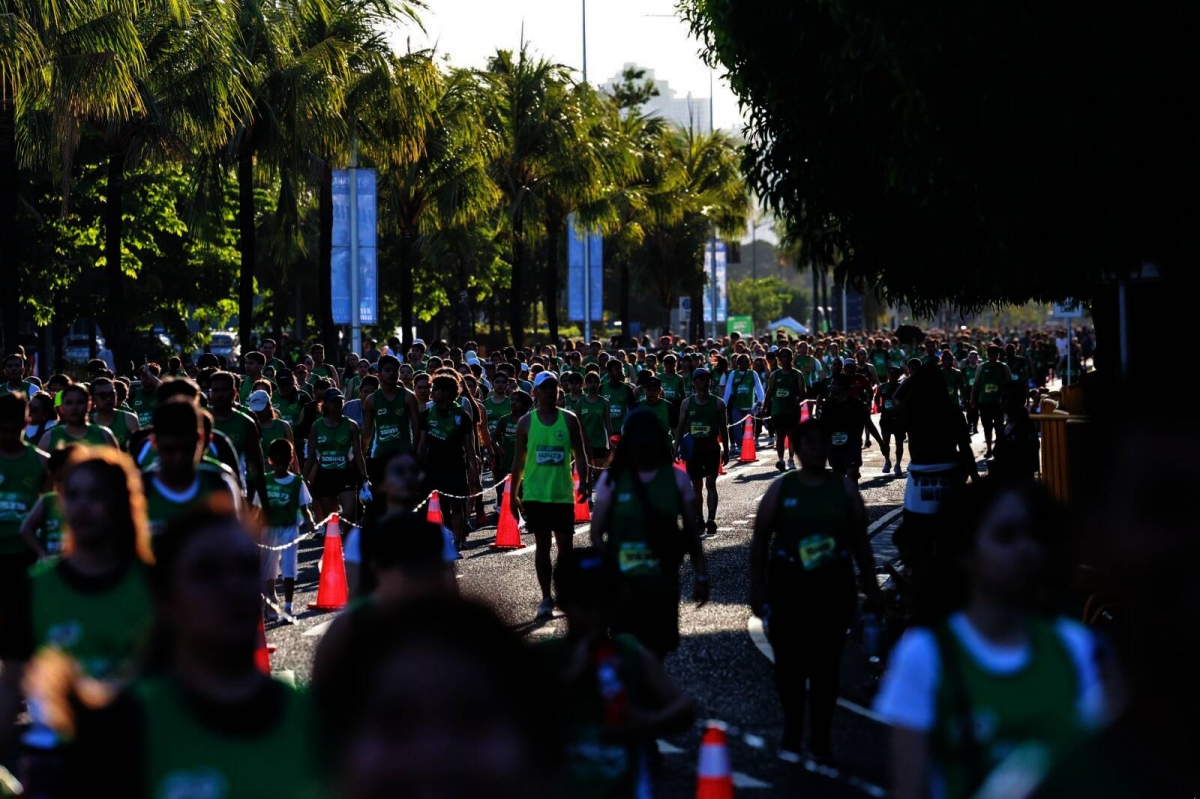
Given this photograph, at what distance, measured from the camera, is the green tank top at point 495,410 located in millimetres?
20203

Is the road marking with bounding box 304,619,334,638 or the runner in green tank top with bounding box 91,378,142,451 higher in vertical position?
the runner in green tank top with bounding box 91,378,142,451

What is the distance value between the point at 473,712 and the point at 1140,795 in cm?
100

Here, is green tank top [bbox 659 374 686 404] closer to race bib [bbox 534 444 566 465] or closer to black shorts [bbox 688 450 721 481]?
black shorts [bbox 688 450 721 481]

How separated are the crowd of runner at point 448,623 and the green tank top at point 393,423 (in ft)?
4.87

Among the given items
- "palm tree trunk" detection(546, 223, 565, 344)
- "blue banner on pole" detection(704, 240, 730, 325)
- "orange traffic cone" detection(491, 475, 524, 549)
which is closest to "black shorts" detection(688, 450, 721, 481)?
"orange traffic cone" detection(491, 475, 524, 549)

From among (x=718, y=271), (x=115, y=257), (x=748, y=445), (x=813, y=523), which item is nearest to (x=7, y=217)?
(x=115, y=257)

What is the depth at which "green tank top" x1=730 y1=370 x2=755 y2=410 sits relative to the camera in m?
28.6

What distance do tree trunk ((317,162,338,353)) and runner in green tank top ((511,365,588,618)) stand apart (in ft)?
66.8

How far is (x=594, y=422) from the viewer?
19734 millimetres

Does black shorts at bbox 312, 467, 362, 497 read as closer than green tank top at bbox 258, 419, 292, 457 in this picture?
No

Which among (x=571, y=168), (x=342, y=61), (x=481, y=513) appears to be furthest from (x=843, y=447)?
(x=571, y=168)

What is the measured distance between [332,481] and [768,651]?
4.97 m

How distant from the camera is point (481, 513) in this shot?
65.7 ft

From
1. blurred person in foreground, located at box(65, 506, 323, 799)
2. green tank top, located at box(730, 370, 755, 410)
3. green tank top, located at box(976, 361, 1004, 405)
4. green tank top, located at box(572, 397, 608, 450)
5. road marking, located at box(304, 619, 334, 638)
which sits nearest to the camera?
blurred person in foreground, located at box(65, 506, 323, 799)
